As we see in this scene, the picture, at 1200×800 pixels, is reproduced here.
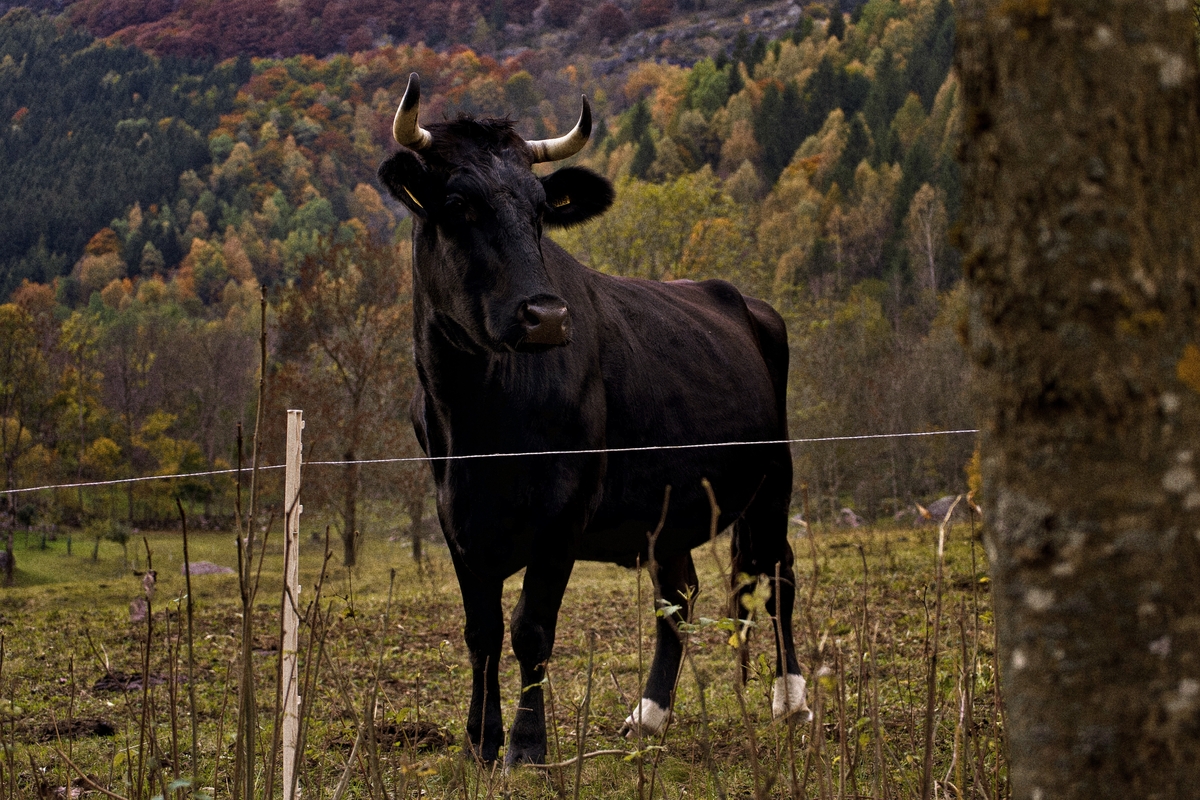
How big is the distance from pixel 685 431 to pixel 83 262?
415 ft

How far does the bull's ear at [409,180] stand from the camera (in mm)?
4824

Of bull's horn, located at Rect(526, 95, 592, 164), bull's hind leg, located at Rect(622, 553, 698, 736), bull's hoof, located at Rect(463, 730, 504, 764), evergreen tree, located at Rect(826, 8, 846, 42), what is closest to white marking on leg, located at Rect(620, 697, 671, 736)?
bull's hind leg, located at Rect(622, 553, 698, 736)

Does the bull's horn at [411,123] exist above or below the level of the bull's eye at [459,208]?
above

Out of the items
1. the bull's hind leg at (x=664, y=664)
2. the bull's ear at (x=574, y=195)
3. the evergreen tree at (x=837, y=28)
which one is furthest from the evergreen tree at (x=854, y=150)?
the bull's ear at (x=574, y=195)

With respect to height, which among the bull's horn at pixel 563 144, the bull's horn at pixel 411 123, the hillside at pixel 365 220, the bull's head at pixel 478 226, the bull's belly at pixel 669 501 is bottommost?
the bull's belly at pixel 669 501

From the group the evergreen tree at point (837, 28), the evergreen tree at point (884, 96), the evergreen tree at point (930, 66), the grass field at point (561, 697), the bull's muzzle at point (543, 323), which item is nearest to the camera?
the grass field at point (561, 697)

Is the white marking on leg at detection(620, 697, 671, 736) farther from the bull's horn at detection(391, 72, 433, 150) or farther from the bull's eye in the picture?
the bull's horn at detection(391, 72, 433, 150)

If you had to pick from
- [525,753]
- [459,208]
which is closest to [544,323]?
[459,208]

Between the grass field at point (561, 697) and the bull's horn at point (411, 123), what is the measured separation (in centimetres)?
227

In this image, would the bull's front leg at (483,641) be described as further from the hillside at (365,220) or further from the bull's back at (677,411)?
the hillside at (365,220)

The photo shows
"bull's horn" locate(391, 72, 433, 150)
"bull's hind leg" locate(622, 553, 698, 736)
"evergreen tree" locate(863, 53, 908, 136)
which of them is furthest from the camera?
"evergreen tree" locate(863, 53, 908, 136)

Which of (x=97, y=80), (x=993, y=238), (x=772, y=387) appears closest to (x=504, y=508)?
(x=772, y=387)

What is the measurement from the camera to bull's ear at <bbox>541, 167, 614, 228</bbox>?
5.68 m

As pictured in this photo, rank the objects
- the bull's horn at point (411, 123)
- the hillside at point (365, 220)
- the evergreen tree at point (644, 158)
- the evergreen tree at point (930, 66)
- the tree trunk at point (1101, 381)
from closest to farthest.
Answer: the tree trunk at point (1101, 381)
the bull's horn at point (411, 123)
the hillside at point (365, 220)
the evergreen tree at point (930, 66)
the evergreen tree at point (644, 158)
